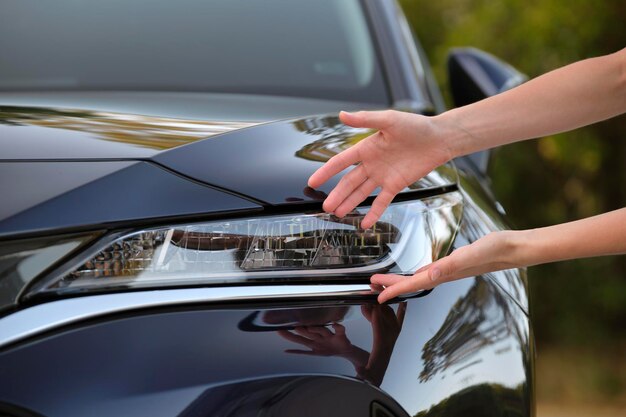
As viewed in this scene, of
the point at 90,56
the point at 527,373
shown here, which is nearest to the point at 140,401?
the point at 527,373

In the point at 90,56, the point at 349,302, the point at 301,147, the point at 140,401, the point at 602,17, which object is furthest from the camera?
the point at 602,17

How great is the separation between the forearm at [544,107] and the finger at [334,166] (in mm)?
223

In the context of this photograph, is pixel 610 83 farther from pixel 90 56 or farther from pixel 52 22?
pixel 52 22

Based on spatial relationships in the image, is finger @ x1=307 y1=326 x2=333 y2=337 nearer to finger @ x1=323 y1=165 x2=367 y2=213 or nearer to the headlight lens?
the headlight lens

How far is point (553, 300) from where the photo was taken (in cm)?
620

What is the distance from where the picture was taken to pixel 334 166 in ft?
5.01

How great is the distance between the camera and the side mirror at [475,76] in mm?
2691

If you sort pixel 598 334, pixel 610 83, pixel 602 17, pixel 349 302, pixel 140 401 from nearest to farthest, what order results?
pixel 140 401
pixel 349 302
pixel 610 83
pixel 602 17
pixel 598 334

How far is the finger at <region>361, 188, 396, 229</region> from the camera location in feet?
4.94

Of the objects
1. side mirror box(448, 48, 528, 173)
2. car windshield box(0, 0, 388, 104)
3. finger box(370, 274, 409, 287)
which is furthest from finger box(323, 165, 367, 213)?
side mirror box(448, 48, 528, 173)

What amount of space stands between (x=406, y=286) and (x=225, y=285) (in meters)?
0.27

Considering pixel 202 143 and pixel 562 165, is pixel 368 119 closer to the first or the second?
pixel 202 143

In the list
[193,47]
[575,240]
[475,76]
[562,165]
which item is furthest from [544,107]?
[562,165]

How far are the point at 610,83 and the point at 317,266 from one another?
73 cm
